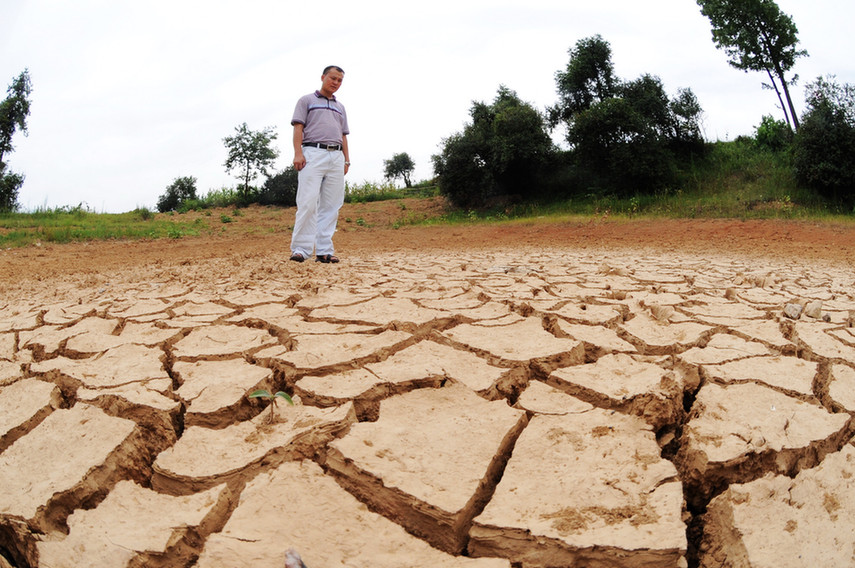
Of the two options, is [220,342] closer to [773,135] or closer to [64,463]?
[64,463]

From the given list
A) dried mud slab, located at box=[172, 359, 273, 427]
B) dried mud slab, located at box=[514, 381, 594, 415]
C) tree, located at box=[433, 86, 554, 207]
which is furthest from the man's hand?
tree, located at box=[433, 86, 554, 207]

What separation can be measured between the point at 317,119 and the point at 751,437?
382 centimetres

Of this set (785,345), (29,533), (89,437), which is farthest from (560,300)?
(29,533)

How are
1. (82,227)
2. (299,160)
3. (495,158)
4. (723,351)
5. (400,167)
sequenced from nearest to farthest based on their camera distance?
(723,351) < (299,160) < (82,227) < (495,158) < (400,167)

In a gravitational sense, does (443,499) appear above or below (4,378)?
below

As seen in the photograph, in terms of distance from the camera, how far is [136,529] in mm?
1083

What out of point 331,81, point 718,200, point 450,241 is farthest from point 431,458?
point 718,200

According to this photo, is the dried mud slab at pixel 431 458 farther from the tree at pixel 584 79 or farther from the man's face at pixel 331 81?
the tree at pixel 584 79

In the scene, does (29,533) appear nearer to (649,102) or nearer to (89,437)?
(89,437)

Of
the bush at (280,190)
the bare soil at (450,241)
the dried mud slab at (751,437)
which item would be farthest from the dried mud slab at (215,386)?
the bush at (280,190)

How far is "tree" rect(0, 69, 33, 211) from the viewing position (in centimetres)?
1553

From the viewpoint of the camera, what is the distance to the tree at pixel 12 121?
15.5m

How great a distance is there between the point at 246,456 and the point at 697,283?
324cm

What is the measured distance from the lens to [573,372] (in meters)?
1.84
